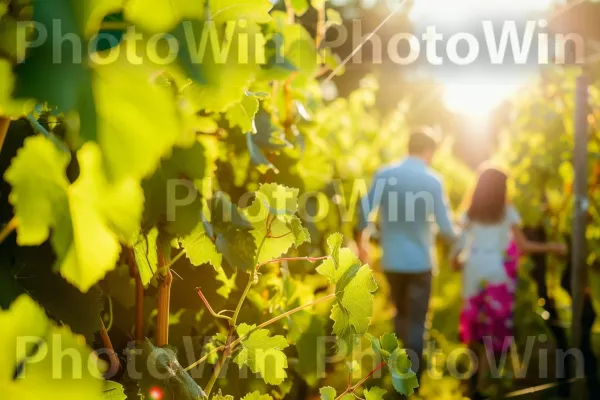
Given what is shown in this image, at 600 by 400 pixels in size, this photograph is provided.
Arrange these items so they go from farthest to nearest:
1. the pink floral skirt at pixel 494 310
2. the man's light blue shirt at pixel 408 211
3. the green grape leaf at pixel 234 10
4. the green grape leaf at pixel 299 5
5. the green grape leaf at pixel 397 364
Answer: the pink floral skirt at pixel 494 310
the man's light blue shirt at pixel 408 211
the green grape leaf at pixel 299 5
the green grape leaf at pixel 397 364
the green grape leaf at pixel 234 10

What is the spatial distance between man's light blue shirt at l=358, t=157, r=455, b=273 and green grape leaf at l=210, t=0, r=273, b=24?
140 inches

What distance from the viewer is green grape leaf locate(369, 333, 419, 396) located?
0.86 meters

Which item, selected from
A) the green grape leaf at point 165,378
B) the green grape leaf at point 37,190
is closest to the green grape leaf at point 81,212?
the green grape leaf at point 37,190

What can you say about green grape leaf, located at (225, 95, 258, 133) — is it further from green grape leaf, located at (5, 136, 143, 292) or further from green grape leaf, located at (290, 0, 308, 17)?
green grape leaf, located at (290, 0, 308, 17)

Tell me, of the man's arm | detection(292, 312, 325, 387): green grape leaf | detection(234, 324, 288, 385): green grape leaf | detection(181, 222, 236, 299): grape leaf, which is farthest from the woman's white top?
detection(181, 222, 236, 299): grape leaf

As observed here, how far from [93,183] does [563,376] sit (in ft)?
16.3

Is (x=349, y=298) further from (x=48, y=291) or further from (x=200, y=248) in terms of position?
(x=48, y=291)

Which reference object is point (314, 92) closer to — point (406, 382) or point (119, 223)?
point (406, 382)

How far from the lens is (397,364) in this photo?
2.84 feet

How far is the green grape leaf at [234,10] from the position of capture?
1.54 feet

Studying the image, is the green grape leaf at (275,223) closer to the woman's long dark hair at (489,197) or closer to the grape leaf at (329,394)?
the grape leaf at (329,394)

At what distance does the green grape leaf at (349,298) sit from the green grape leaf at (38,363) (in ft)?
1.47

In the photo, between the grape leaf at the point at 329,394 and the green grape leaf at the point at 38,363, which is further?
the grape leaf at the point at 329,394

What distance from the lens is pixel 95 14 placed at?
35cm
